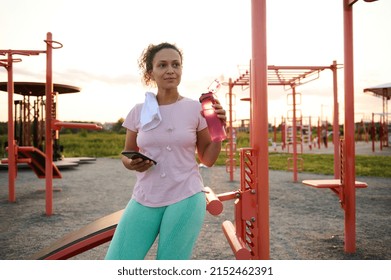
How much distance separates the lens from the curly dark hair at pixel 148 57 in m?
1.74

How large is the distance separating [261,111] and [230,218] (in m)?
2.52

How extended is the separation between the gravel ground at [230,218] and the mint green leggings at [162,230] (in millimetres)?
1479

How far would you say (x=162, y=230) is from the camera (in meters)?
1.50

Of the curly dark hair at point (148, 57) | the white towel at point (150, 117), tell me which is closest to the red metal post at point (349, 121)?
the curly dark hair at point (148, 57)

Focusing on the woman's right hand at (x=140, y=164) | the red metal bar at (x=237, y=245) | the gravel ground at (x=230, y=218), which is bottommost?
the gravel ground at (x=230, y=218)

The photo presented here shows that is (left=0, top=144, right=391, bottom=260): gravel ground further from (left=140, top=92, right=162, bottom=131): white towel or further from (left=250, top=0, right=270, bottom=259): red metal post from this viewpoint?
(left=140, top=92, right=162, bottom=131): white towel

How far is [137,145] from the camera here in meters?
1.72

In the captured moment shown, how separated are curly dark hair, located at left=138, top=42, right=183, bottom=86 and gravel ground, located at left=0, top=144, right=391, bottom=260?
5.27ft

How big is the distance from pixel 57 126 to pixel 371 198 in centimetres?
435

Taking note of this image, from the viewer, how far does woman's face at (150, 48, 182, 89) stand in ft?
5.44

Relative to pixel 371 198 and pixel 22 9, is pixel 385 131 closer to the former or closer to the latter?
pixel 371 198

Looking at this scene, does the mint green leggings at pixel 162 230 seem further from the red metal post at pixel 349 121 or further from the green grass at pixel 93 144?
the green grass at pixel 93 144

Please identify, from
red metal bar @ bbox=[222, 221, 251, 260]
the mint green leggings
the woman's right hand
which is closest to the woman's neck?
the woman's right hand

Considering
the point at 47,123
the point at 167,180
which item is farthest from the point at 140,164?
the point at 47,123
